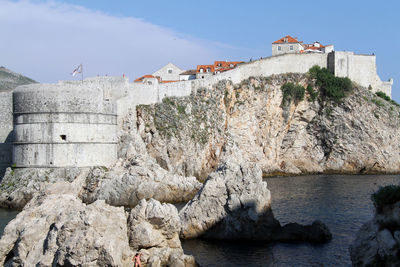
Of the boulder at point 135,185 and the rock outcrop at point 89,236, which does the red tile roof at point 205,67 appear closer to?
the boulder at point 135,185

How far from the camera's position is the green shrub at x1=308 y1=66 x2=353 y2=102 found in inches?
2016

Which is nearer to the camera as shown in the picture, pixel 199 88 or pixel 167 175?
pixel 167 175

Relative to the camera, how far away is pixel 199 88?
4462 cm

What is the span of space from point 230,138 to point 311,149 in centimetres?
1060

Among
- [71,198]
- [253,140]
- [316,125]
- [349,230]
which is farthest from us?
[316,125]

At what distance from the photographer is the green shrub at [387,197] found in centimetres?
1213

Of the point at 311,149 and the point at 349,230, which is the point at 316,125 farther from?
the point at 349,230

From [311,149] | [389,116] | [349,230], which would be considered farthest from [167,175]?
[389,116]

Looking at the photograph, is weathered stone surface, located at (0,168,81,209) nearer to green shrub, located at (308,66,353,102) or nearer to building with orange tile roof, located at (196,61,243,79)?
building with orange tile roof, located at (196,61,243,79)

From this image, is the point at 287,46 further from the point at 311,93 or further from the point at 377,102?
the point at 377,102

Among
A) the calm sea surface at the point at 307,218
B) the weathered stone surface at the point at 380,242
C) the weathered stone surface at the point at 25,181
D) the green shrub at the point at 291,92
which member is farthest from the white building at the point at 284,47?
the weathered stone surface at the point at 380,242

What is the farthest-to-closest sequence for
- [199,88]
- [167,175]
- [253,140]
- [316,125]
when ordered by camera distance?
[316,125]
[253,140]
[199,88]
[167,175]

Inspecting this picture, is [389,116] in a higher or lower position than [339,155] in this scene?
higher

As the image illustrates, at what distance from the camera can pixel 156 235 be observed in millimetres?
17109
